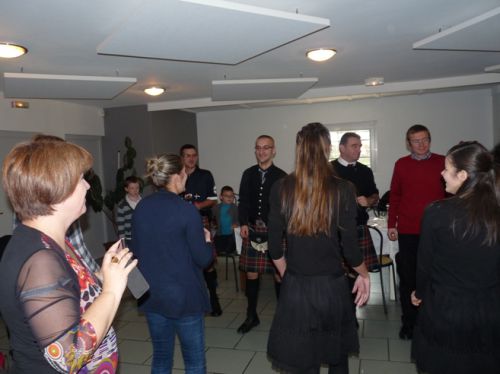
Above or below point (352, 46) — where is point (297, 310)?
below

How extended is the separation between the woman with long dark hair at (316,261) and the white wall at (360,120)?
5.67m

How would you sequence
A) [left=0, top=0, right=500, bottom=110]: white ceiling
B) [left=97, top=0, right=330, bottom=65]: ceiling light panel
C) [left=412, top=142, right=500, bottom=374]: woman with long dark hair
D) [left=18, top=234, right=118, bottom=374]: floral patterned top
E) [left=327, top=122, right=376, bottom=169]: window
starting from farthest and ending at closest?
[left=327, top=122, right=376, bottom=169]: window, [left=0, top=0, right=500, bottom=110]: white ceiling, [left=97, top=0, right=330, bottom=65]: ceiling light panel, [left=412, top=142, right=500, bottom=374]: woman with long dark hair, [left=18, top=234, right=118, bottom=374]: floral patterned top

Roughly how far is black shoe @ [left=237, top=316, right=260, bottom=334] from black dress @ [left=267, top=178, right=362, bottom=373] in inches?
60.9

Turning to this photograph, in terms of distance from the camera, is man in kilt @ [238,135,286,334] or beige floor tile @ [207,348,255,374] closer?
beige floor tile @ [207,348,255,374]

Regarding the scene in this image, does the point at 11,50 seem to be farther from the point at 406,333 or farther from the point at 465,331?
the point at 406,333

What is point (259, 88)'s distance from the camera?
16.2 feet

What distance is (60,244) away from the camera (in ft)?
3.64

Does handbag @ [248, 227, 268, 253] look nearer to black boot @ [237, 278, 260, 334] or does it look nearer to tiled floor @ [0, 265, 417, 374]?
black boot @ [237, 278, 260, 334]

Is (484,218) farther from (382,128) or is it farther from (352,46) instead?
(382,128)

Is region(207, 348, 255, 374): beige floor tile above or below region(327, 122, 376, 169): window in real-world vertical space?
below

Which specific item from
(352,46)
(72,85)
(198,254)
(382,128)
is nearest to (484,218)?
(198,254)

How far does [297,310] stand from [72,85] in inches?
148

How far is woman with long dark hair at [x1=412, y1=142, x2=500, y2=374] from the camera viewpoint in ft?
5.39

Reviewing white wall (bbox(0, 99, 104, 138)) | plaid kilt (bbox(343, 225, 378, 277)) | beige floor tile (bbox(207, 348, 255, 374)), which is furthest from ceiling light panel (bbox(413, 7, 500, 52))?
white wall (bbox(0, 99, 104, 138))
